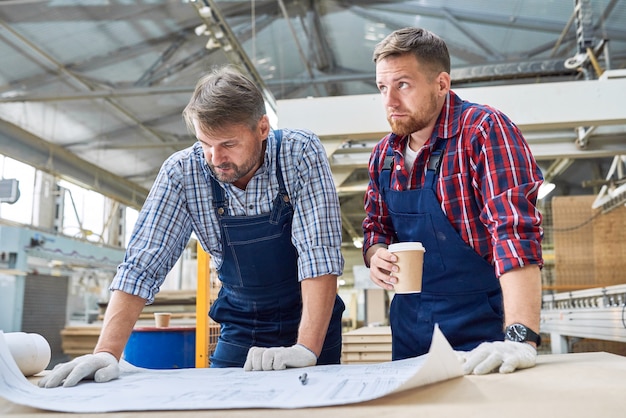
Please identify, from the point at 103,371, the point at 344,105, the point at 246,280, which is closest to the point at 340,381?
the point at 103,371

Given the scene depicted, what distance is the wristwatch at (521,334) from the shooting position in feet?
3.92

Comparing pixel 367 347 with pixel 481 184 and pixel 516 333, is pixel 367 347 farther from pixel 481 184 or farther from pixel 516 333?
pixel 516 333

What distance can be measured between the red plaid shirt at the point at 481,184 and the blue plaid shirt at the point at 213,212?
22 cm

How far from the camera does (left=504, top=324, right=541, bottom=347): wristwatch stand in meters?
1.19

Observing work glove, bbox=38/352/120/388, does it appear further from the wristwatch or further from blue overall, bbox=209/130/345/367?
the wristwatch

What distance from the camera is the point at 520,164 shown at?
1.39 meters

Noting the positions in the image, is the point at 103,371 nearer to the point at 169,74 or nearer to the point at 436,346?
the point at 436,346

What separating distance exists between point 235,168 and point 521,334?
0.84m

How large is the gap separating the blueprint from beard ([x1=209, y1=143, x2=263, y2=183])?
0.62 meters

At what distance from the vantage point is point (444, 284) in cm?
156

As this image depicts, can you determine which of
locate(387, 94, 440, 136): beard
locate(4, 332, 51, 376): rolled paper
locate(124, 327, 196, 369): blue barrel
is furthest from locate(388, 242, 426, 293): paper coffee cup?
locate(124, 327, 196, 369): blue barrel

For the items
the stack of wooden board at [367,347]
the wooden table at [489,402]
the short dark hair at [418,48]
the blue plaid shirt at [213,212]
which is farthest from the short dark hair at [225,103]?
the stack of wooden board at [367,347]

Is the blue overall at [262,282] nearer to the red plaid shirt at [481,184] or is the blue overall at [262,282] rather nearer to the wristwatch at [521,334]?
the red plaid shirt at [481,184]

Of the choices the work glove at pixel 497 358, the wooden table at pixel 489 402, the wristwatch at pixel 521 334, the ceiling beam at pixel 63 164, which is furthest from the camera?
the ceiling beam at pixel 63 164
